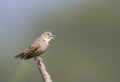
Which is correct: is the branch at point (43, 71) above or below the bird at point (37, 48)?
below

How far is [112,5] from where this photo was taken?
7770mm

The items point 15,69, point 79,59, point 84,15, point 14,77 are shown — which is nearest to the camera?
point 14,77

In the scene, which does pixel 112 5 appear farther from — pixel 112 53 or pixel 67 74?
pixel 67 74

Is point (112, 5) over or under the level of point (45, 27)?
over

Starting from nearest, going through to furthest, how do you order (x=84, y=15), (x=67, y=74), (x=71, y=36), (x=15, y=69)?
(x=15, y=69), (x=67, y=74), (x=71, y=36), (x=84, y=15)

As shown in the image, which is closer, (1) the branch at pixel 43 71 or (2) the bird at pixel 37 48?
(1) the branch at pixel 43 71

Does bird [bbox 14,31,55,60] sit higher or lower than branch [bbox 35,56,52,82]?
higher

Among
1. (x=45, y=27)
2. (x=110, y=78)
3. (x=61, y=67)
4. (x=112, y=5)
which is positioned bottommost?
(x=110, y=78)

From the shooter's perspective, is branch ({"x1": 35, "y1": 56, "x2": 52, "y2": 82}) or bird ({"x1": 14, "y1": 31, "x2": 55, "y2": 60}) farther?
bird ({"x1": 14, "y1": 31, "x2": 55, "y2": 60})

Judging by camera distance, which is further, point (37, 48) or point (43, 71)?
point (37, 48)

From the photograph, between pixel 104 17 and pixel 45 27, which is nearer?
pixel 45 27

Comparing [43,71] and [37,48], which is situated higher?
[37,48]

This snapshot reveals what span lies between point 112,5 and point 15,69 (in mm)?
2670

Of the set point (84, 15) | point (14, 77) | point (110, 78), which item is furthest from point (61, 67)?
point (84, 15)
